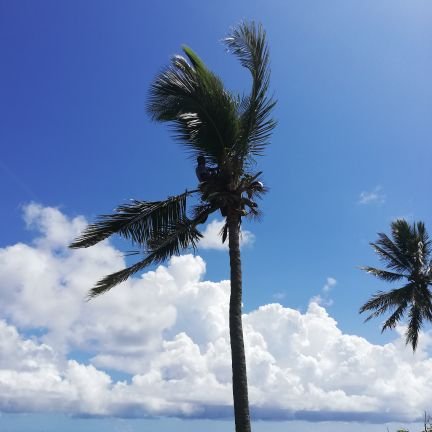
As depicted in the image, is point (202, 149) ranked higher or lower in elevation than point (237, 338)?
higher

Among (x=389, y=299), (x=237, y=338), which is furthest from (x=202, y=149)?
(x=389, y=299)

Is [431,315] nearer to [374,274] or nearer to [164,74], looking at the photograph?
[374,274]

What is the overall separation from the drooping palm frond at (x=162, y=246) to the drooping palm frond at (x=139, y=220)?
0.56 feet

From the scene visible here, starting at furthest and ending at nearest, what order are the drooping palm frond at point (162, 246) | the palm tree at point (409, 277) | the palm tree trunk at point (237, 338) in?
the palm tree at point (409, 277) < the drooping palm frond at point (162, 246) < the palm tree trunk at point (237, 338)

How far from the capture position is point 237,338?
29.9ft

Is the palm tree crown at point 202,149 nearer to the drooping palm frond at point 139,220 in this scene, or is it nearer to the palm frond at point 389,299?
the drooping palm frond at point 139,220

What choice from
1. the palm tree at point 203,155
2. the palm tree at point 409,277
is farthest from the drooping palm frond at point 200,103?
the palm tree at point 409,277

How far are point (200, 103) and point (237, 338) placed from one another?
198 inches

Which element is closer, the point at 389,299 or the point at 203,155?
the point at 203,155

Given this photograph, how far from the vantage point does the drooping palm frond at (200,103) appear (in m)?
10.9

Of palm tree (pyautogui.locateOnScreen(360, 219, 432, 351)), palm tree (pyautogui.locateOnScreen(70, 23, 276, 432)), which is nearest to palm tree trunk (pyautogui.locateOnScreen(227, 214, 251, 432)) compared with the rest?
palm tree (pyautogui.locateOnScreen(70, 23, 276, 432))

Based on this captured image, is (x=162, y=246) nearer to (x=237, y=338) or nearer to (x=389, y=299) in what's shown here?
(x=237, y=338)

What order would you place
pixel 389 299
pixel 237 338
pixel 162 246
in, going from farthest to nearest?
pixel 389 299
pixel 162 246
pixel 237 338

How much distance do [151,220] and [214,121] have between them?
2559mm
